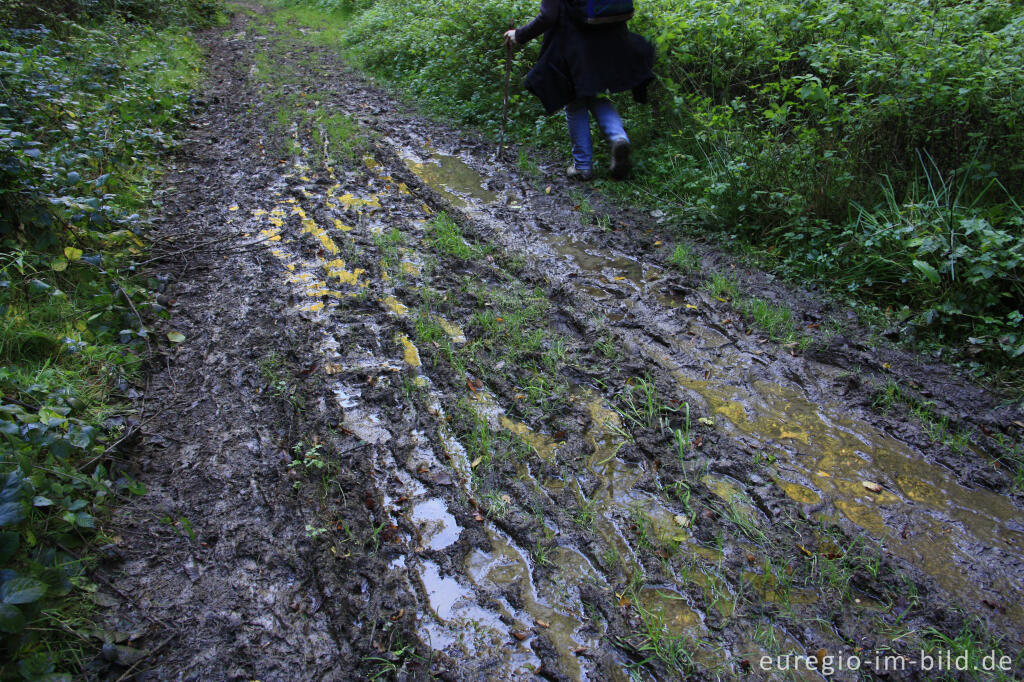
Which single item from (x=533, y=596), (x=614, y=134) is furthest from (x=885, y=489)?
(x=614, y=134)

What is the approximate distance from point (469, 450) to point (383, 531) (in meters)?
0.61

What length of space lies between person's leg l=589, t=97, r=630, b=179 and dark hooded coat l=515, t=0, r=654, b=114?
190 mm

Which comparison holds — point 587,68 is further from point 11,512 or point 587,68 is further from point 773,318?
point 11,512

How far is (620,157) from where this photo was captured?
555cm

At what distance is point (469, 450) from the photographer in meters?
2.87

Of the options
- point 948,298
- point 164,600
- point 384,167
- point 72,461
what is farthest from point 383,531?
point 384,167

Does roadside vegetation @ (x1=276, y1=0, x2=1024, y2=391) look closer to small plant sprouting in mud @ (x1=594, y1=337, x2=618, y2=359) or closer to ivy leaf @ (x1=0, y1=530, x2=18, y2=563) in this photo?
small plant sprouting in mud @ (x1=594, y1=337, x2=618, y2=359)

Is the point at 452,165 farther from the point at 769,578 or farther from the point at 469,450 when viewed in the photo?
the point at 769,578

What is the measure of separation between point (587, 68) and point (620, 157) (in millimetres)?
937

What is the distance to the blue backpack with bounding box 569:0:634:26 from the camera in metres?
5.11

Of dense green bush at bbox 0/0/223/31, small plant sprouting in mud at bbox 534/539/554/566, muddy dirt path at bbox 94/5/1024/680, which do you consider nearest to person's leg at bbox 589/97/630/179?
muddy dirt path at bbox 94/5/1024/680

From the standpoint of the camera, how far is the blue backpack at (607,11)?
5109mm

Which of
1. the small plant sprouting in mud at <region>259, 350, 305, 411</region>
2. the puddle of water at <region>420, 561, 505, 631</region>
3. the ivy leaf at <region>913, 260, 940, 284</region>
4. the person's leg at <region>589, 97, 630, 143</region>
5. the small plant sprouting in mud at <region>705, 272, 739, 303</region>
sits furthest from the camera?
the person's leg at <region>589, 97, 630, 143</region>

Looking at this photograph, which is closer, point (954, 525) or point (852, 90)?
point (954, 525)
